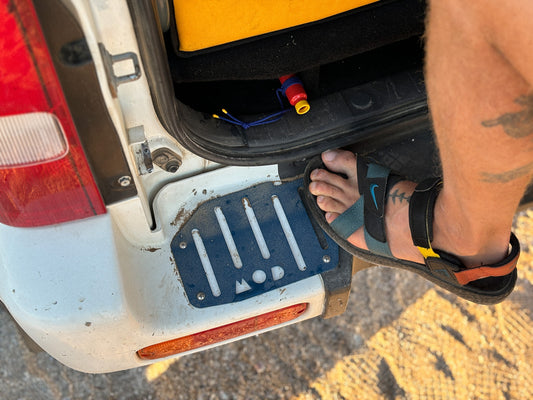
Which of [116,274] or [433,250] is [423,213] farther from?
[116,274]

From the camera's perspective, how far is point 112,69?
2.75 feet

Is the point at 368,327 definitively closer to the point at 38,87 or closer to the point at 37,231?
the point at 37,231

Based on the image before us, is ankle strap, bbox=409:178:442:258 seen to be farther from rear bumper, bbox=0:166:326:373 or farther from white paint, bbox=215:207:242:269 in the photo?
white paint, bbox=215:207:242:269

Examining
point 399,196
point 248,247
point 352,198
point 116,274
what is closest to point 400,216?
point 399,196

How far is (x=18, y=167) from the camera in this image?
86cm

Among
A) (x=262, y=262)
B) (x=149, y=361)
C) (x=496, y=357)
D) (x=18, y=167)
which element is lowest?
(x=496, y=357)

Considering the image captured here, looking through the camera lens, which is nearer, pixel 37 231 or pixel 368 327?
pixel 37 231

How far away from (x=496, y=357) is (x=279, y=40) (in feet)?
4.22

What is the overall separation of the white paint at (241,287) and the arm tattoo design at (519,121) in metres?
0.63

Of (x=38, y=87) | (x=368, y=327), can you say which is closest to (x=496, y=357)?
(x=368, y=327)

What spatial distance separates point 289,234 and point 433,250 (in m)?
0.34

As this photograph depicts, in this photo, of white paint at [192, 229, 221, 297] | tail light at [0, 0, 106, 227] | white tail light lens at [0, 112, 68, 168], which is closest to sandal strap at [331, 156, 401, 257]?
white paint at [192, 229, 221, 297]

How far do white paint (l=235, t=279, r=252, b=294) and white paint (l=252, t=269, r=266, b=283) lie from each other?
0.07ft

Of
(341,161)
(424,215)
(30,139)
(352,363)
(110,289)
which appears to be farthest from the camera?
(352,363)
